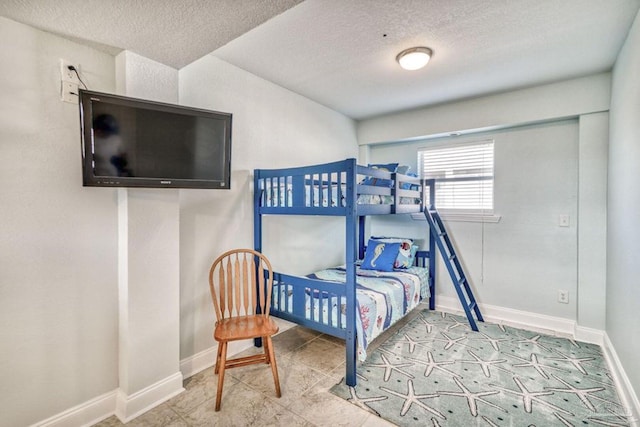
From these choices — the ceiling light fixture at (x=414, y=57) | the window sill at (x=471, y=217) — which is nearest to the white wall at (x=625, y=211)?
the window sill at (x=471, y=217)

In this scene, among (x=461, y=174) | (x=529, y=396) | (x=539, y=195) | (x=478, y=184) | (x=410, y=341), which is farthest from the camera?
(x=461, y=174)

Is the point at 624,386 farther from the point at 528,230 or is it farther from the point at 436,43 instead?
the point at 436,43

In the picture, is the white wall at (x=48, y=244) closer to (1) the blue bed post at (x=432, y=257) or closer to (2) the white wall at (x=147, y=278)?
(2) the white wall at (x=147, y=278)

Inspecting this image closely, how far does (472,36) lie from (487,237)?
2.13m

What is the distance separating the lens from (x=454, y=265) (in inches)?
137

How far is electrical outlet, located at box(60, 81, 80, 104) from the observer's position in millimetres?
1626

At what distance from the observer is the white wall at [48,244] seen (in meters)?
1.48

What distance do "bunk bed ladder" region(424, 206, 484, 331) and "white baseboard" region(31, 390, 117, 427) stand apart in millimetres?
2945

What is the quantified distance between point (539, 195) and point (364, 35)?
7.88ft

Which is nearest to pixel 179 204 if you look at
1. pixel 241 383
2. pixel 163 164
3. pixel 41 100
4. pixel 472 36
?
pixel 163 164

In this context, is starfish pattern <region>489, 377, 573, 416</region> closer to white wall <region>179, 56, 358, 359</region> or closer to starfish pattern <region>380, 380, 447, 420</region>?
starfish pattern <region>380, 380, 447, 420</region>

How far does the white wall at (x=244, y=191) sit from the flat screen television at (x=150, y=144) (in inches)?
15.5

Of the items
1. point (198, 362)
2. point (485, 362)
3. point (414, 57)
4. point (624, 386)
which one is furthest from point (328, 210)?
point (624, 386)

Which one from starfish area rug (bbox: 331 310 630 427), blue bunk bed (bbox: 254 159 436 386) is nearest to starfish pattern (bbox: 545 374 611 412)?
starfish area rug (bbox: 331 310 630 427)
